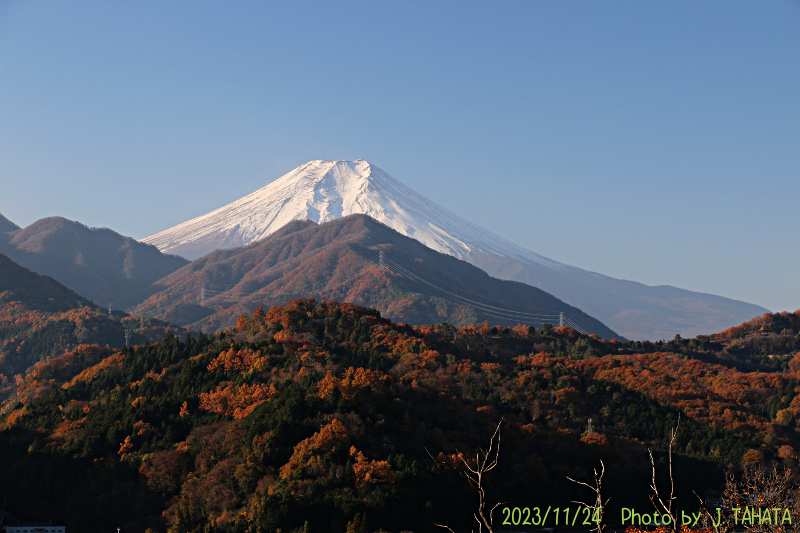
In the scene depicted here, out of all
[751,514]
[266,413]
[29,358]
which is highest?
[751,514]

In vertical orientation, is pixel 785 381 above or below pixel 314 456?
above

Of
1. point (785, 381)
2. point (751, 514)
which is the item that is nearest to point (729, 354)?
point (785, 381)

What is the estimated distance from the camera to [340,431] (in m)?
48.7

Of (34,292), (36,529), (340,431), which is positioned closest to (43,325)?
(34,292)

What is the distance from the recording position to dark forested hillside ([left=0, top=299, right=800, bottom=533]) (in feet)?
148

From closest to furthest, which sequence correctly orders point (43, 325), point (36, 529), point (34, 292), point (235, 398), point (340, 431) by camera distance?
point (36, 529) → point (340, 431) → point (235, 398) → point (43, 325) → point (34, 292)

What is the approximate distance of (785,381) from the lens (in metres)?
86.3

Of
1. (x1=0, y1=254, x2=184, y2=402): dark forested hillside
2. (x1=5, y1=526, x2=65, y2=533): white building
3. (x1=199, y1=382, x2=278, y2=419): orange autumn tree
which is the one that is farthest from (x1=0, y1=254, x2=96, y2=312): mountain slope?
(x1=5, y1=526, x2=65, y2=533): white building

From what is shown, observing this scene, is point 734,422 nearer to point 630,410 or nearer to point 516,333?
point 630,410

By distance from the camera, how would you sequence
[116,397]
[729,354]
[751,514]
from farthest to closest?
[729,354], [116,397], [751,514]

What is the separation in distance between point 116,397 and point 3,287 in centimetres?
10247

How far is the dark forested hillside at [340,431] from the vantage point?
45000 mm

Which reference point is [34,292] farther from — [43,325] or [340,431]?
[340,431]

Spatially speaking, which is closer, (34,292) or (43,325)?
(43,325)
